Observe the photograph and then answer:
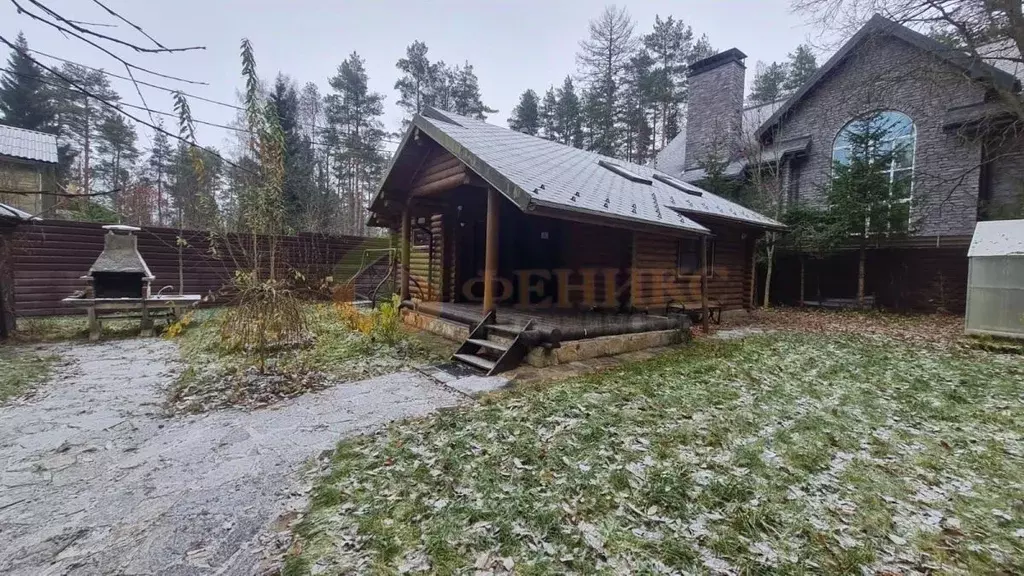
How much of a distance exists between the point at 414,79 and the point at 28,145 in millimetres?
13902

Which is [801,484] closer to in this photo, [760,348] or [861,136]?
[760,348]

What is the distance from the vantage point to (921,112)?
38.1 ft

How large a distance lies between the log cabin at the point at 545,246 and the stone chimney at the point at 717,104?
6043 mm

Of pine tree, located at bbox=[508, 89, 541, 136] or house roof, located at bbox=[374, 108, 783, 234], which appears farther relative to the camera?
pine tree, located at bbox=[508, 89, 541, 136]

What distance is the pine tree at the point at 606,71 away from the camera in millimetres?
21281

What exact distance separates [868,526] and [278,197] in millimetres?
6019

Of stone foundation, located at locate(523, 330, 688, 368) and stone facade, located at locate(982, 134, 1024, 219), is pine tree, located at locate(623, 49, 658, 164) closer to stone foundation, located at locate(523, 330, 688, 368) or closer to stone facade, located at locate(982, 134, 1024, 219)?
stone facade, located at locate(982, 134, 1024, 219)

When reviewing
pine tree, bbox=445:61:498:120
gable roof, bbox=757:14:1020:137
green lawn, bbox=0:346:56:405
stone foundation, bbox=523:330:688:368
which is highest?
pine tree, bbox=445:61:498:120

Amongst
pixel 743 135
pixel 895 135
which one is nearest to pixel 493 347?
pixel 895 135

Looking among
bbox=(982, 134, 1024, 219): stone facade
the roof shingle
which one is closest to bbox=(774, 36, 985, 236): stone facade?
bbox=(982, 134, 1024, 219): stone facade

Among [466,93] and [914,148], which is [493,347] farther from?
[466,93]

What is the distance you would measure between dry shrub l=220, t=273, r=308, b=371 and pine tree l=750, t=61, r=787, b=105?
2481 centimetres

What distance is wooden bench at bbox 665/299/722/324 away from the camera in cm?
806

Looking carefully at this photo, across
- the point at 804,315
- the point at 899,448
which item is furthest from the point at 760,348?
the point at 804,315
